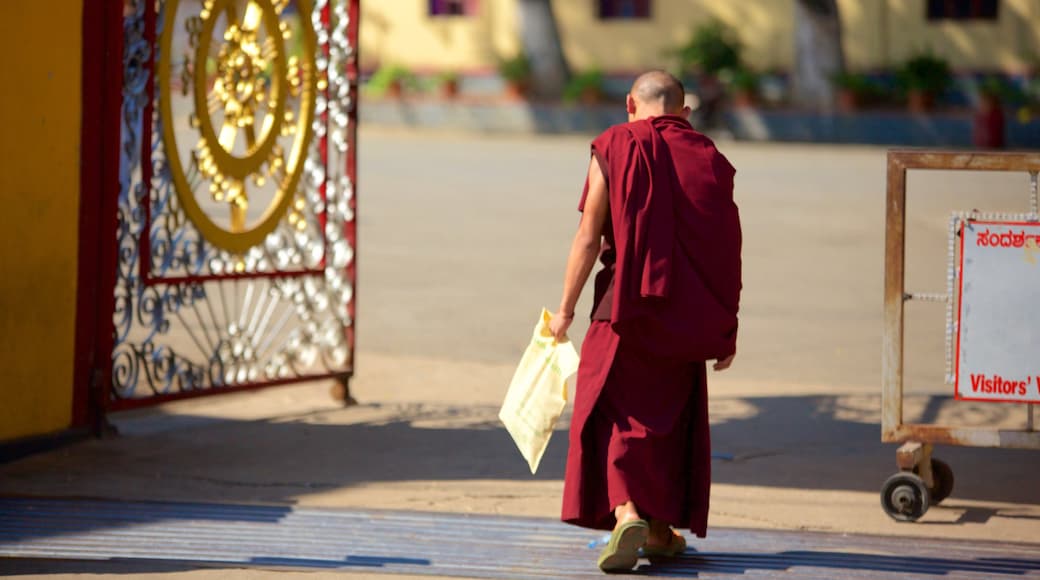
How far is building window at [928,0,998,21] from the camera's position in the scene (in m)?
34.4

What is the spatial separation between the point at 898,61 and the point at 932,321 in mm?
25363

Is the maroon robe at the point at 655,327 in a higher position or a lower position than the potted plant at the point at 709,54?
lower

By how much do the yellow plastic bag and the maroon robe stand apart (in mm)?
74

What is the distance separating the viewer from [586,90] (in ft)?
115

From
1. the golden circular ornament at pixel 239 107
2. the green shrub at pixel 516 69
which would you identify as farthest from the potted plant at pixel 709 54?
the golden circular ornament at pixel 239 107

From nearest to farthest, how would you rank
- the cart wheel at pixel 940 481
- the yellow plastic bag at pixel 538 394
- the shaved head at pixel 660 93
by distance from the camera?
the shaved head at pixel 660 93 < the yellow plastic bag at pixel 538 394 < the cart wheel at pixel 940 481

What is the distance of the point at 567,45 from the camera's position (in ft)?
124

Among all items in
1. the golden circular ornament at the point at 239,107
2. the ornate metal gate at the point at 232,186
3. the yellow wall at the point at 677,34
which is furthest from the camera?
the yellow wall at the point at 677,34

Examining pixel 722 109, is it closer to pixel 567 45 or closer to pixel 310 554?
pixel 567 45

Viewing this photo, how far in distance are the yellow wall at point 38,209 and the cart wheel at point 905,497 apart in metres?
3.26

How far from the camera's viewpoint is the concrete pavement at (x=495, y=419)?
611 cm

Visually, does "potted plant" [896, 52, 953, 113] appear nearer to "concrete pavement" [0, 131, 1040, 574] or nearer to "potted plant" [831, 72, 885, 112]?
"potted plant" [831, 72, 885, 112]

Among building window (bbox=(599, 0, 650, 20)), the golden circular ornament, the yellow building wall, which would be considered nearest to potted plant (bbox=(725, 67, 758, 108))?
building window (bbox=(599, 0, 650, 20))

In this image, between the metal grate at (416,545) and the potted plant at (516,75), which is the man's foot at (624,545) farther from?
the potted plant at (516,75)
